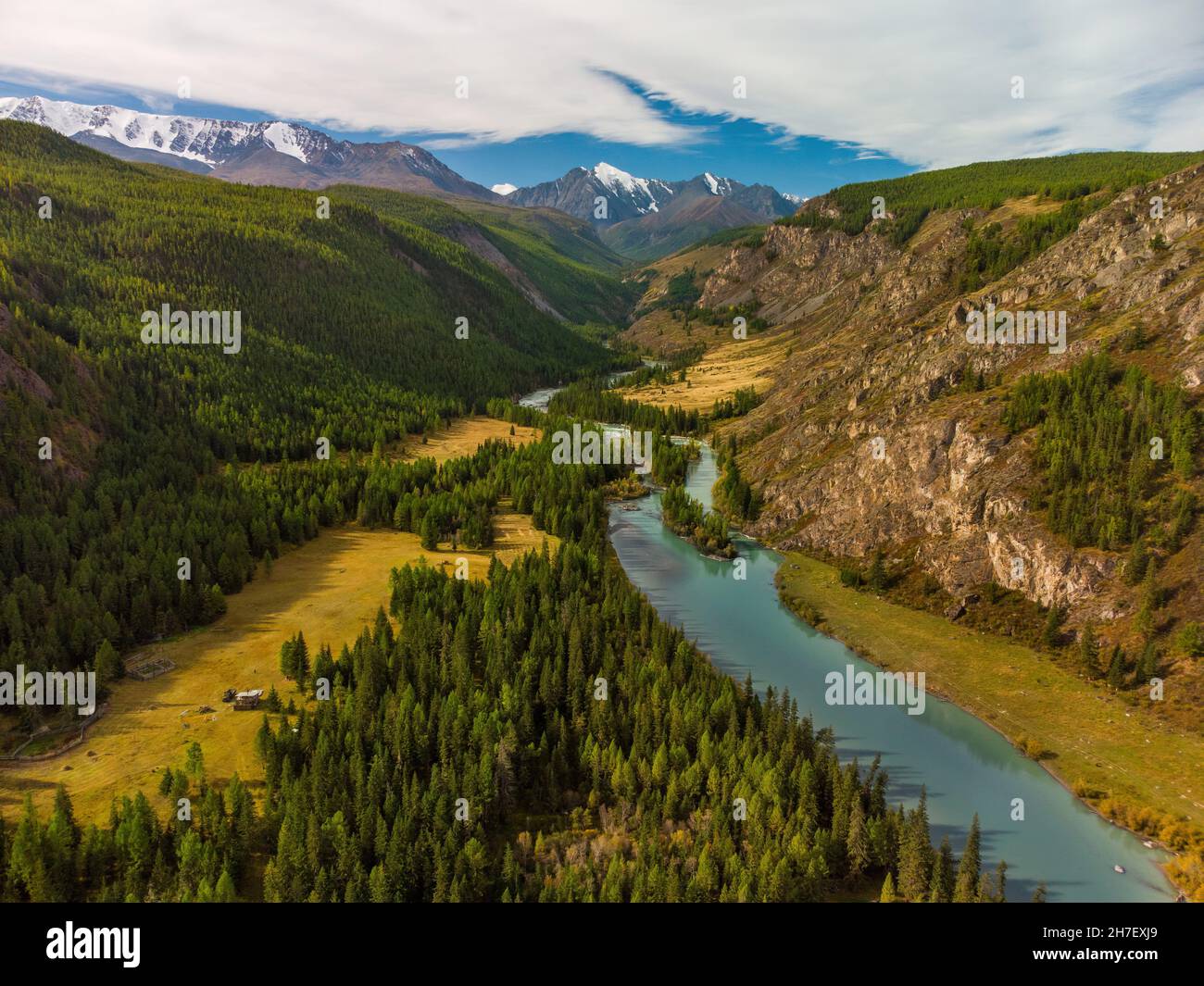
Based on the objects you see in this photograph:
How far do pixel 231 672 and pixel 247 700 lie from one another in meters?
8.63

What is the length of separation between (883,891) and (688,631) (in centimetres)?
4186

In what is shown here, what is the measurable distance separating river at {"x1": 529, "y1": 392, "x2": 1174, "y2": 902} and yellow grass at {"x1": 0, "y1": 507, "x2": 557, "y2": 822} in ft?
108

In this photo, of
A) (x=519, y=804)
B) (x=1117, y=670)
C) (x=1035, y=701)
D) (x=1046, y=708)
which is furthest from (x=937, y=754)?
(x=519, y=804)

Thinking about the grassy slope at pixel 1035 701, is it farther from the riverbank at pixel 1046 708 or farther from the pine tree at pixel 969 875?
the pine tree at pixel 969 875

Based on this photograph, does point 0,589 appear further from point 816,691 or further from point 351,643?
point 816,691

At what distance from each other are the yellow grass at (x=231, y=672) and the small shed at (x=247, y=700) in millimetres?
745

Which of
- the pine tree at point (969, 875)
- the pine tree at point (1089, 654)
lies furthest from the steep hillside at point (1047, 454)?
the pine tree at point (969, 875)

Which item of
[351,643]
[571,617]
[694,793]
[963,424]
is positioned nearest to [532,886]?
[694,793]

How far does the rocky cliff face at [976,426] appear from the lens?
8169 cm

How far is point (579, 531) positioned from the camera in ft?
368

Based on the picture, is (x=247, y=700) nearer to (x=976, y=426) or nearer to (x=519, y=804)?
(x=519, y=804)

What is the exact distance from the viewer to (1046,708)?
63062 mm

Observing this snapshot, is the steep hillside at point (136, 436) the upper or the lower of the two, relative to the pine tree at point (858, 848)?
upper

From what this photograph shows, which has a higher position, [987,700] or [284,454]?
[284,454]
